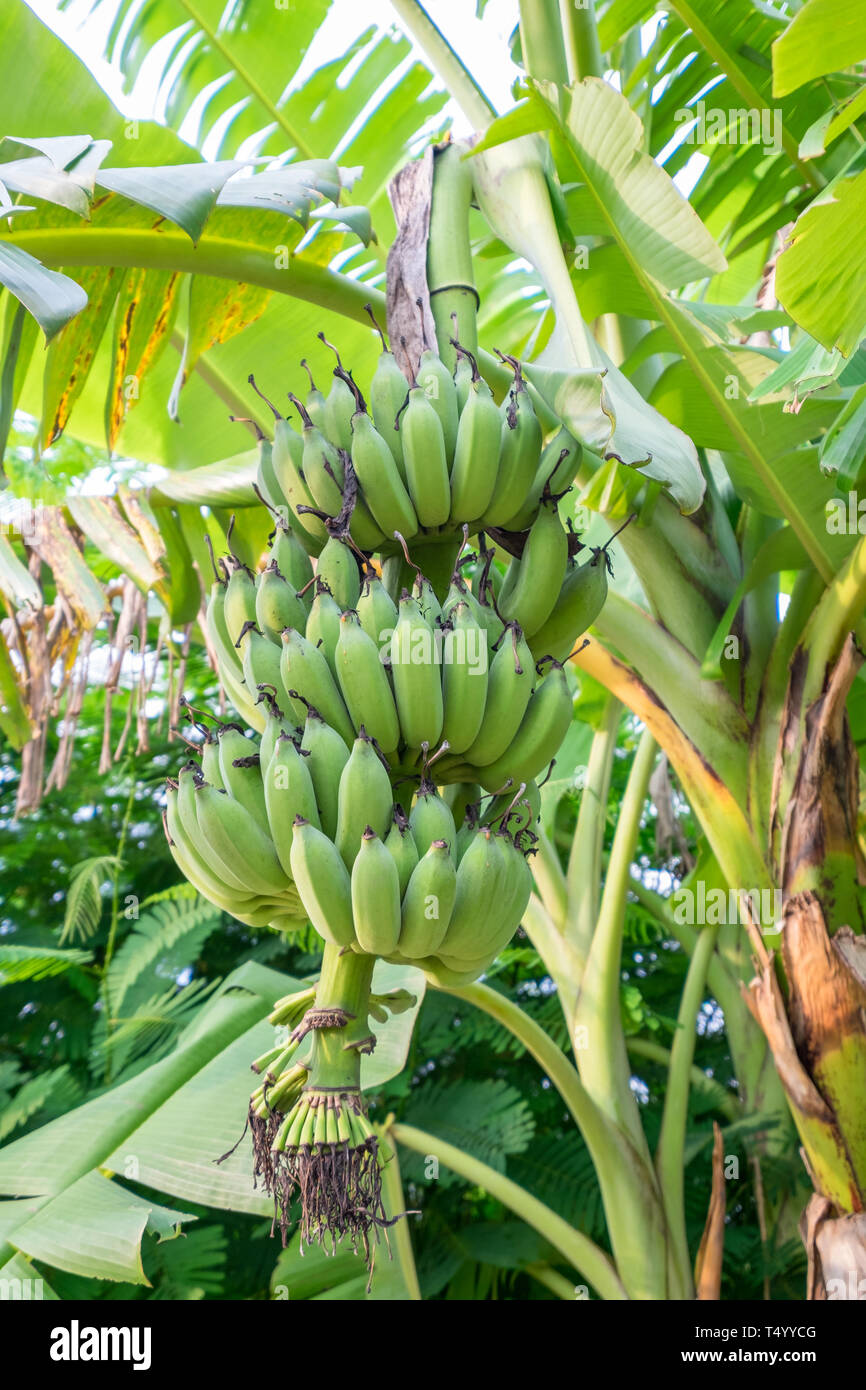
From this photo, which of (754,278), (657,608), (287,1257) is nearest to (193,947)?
(287,1257)

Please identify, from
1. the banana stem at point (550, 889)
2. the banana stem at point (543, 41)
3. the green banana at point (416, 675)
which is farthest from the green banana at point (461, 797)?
the banana stem at point (550, 889)

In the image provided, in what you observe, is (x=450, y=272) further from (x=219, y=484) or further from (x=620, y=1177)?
(x=620, y=1177)

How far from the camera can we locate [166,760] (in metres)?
3.38

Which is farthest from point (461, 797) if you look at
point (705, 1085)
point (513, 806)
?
point (705, 1085)

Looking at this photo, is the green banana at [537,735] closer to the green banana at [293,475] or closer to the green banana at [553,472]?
the green banana at [553,472]

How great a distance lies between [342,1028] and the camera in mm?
792

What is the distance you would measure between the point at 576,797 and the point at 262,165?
2.07 meters

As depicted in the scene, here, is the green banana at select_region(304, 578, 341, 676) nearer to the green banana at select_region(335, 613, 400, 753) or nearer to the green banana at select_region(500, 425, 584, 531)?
the green banana at select_region(335, 613, 400, 753)

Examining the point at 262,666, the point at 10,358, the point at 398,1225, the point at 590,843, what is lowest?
the point at 398,1225

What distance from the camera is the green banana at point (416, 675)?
797mm

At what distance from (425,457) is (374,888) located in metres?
0.38

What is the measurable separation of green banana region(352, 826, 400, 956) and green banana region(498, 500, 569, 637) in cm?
28
